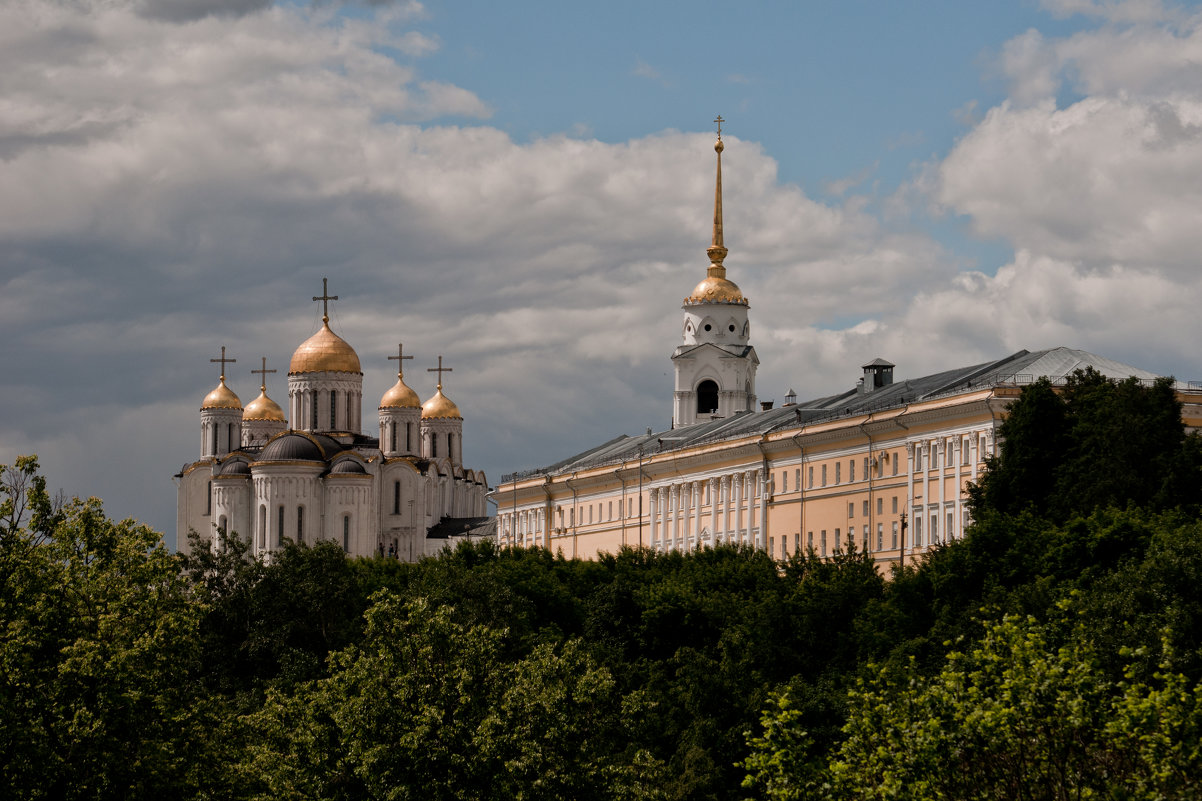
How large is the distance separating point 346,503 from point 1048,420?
94164mm

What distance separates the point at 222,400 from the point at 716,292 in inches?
1845

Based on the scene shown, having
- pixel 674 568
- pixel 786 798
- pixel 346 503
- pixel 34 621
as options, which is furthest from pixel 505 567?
pixel 346 503

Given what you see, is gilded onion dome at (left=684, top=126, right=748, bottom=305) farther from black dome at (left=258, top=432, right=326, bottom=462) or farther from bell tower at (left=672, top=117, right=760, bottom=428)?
black dome at (left=258, top=432, right=326, bottom=462)

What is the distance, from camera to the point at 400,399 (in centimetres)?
18100

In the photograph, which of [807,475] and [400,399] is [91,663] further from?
[400,399]

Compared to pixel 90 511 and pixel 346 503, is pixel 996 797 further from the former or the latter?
pixel 346 503

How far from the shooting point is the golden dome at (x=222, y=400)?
589 ft

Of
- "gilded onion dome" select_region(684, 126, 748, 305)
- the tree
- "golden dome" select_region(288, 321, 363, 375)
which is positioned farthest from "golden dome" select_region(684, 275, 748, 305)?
the tree

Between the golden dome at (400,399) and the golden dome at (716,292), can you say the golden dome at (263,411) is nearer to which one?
the golden dome at (400,399)

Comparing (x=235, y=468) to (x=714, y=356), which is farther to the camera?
(x=235, y=468)

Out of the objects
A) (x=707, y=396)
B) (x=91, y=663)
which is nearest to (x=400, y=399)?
(x=707, y=396)

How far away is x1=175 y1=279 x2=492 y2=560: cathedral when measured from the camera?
162500mm

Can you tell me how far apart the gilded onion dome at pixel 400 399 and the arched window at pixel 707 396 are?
3420 centimetres

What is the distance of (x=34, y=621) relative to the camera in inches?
1891
